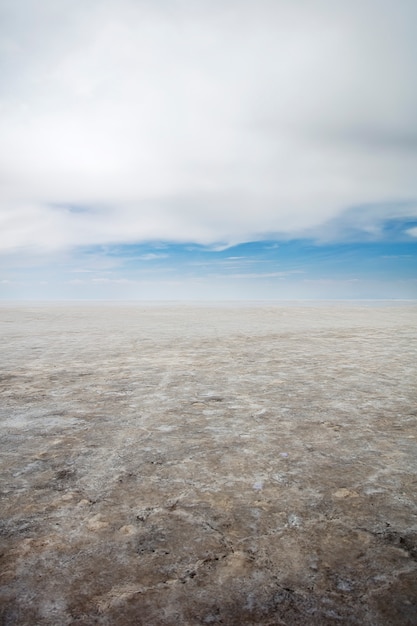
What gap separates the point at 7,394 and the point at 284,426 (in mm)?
3455

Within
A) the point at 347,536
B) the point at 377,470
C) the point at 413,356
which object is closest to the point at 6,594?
the point at 347,536

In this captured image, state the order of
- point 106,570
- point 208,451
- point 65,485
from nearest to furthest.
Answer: point 106,570
point 65,485
point 208,451

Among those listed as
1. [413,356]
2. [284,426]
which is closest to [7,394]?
[284,426]

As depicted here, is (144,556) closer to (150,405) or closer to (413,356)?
(150,405)

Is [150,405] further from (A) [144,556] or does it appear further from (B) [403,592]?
(B) [403,592]

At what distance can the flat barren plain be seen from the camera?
1.61 meters

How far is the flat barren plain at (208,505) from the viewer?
1.61m

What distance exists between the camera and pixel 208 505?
7.70ft

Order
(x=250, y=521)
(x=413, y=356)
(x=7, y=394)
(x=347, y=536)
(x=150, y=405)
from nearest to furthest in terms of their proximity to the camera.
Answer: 1. (x=347, y=536)
2. (x=250, y=521)
3. (x=150, y=405)
4. (x=7, y=394)
5. (x=413, y=356)

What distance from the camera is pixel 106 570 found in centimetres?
179

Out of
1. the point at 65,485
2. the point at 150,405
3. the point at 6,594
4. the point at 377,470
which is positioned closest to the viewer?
the point at 6,594

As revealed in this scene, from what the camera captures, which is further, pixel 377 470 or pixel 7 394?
pixel 7 394

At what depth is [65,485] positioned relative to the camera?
2.60 meters

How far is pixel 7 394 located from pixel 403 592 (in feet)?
15.5
